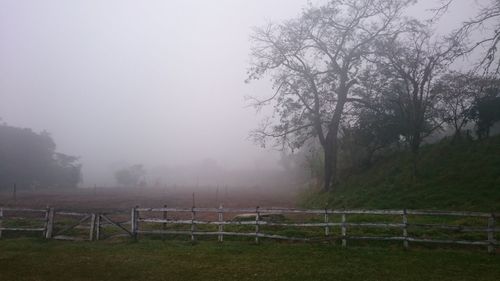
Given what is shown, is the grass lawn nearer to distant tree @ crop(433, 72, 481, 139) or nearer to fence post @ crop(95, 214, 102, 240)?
fence post @ crop(95, 214, 102, 240)

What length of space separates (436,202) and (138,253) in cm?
1531

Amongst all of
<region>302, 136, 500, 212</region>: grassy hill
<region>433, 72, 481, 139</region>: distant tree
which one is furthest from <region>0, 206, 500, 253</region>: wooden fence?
A: <region>433, 72, 481, 139</region>: distant tree

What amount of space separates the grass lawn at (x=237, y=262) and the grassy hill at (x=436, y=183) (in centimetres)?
783

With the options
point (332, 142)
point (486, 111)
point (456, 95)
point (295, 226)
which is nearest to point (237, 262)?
point (295, 226)

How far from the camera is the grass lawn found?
1149cm

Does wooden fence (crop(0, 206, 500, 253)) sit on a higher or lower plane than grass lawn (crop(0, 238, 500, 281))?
higher

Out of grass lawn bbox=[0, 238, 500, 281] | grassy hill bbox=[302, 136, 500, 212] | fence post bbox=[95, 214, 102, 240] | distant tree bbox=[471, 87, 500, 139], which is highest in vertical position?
distant tree bbox=[471, 87, 500, 139]

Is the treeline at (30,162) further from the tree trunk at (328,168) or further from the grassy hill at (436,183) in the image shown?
the grassy hill at (436,183)

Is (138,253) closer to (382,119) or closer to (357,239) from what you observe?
(357,239)

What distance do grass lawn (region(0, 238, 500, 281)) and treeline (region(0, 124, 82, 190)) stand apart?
6908 centimetres

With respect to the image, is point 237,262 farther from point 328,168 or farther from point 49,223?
point 328,168

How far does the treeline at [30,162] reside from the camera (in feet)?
256

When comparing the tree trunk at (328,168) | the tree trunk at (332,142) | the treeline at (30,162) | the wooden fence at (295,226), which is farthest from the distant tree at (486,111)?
the treeline at (30,162)

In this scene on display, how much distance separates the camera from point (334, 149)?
108 ft
